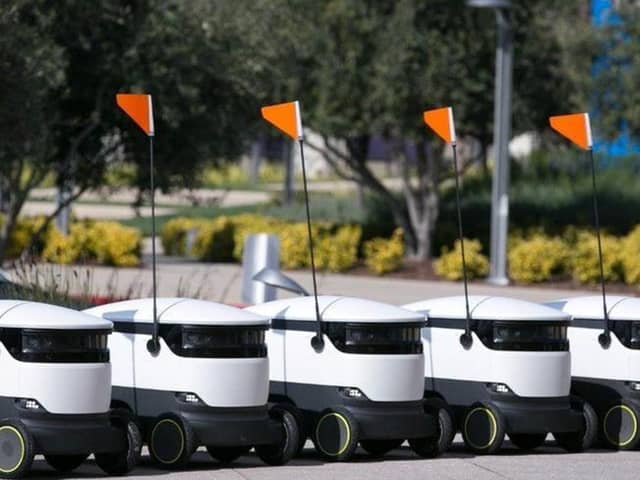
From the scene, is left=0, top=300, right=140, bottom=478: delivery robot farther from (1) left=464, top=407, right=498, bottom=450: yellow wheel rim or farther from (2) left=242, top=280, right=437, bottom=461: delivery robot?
(1) left=464, top=407, right=498, bottom=450: yellow wheel rim

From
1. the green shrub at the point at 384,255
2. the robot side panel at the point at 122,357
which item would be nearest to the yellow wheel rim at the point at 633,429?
the robot side panel at the point at 122,357

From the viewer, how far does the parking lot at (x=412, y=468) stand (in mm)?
9992

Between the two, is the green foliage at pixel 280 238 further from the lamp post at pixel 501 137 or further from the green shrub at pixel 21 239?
the green shrub at pixel 21 239

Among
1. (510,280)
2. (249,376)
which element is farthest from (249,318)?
(510,280)

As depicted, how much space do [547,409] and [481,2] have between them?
15658 millimetres

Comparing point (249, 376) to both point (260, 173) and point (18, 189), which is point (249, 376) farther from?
point (260, 173)

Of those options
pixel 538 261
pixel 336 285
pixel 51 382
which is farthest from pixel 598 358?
pixel 538 261

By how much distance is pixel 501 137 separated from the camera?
2736 cm

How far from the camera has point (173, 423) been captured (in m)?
10.0

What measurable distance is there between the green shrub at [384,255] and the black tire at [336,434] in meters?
18.8

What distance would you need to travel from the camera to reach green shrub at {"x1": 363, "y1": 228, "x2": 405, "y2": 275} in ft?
96.6

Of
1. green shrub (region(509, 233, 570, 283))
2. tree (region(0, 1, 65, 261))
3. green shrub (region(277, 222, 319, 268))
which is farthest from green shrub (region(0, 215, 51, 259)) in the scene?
tree (region(0, 1, 65, 261))

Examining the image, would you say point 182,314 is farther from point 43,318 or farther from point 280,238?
point 280,238

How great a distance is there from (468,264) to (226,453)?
18.1 metres
